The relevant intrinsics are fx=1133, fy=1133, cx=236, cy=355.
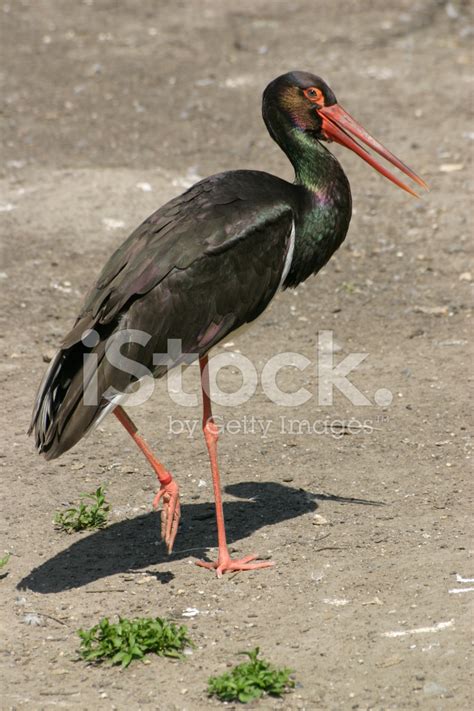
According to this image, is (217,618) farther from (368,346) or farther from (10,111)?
(10,111)

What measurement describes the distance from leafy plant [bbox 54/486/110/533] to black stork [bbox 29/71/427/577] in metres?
0.40

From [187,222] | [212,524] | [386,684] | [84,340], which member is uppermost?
[187,222]

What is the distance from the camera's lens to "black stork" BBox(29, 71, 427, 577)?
5.07 meters

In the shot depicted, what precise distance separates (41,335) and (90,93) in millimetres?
4834

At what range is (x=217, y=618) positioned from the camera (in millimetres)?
4785

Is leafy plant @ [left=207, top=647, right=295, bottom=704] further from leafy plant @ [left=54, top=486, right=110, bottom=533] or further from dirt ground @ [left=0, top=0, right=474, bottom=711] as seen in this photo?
leafy plant @ [left=54, top=486, right=110, bottom=533]

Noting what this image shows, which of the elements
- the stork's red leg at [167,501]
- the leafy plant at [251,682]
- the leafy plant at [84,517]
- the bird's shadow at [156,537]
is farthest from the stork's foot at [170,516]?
the leafy plant at [251,682]

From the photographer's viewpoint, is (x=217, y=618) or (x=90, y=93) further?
(x=90, y=93)

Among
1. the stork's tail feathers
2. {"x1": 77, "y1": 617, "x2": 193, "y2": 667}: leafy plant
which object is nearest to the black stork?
the stork's tail feathers

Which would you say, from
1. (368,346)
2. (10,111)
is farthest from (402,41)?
(368,346)

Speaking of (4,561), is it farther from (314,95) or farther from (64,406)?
(314,95)

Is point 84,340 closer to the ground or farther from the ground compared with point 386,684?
farther from the ground

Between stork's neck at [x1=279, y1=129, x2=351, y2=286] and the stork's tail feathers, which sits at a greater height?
stork's neck at [x1=279, y1=129, x2=351, y2=286]

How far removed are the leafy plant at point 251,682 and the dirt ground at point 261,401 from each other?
59 mm
